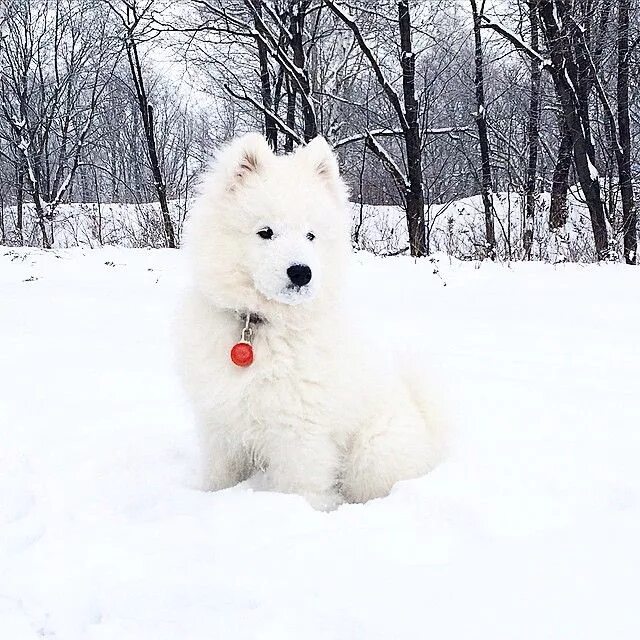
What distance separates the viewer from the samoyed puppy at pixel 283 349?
2.39m

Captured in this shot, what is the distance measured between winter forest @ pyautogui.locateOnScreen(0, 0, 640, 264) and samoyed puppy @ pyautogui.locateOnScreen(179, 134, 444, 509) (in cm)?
496

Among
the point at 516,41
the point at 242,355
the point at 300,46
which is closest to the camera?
the point at 242,355

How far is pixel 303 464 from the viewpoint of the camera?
2.40 m

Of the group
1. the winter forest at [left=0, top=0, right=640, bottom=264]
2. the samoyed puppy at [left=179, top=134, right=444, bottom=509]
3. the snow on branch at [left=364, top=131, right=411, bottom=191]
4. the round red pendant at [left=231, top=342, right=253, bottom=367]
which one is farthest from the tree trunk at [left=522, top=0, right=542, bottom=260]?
the round red pendant at [left=231, top=342, right=253, bottom=367]

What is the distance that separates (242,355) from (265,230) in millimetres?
516

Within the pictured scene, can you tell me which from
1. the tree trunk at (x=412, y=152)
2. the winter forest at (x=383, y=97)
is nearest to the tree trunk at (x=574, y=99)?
the winter forest at (x=383, y=97)

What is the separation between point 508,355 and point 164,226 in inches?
423

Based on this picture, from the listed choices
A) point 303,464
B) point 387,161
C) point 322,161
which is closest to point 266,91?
point 387,161

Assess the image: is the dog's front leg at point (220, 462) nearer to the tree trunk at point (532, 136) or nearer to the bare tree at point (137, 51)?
the tree trunk at point (532, 136)

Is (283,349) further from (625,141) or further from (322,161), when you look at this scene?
(625,141)

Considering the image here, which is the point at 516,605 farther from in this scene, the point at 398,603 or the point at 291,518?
the point at 291,518

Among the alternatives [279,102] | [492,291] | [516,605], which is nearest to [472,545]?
[516,605]

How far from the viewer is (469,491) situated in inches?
85.1

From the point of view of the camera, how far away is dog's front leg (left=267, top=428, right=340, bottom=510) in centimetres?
240
